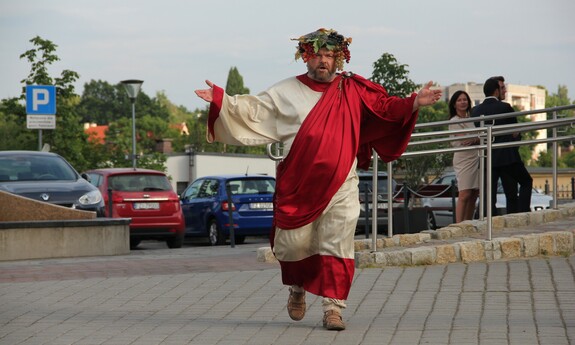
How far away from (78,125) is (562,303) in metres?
26.4

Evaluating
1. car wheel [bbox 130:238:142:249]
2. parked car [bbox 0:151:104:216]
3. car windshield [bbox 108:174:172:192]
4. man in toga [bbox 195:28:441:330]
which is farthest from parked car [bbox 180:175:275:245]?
man in toga [bbox 195:28:441:330]

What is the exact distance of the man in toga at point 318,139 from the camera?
7.92 m

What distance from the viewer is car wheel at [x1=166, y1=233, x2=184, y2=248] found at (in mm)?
21734

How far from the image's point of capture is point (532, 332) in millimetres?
7312

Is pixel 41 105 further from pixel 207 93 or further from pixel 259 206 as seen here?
pixel 207 93

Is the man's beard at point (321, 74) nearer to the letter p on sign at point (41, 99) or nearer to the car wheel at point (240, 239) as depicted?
the car wheel at point (240, 239)

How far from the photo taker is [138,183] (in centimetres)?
2206

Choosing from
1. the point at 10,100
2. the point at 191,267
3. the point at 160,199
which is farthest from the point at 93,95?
the point at 191,267

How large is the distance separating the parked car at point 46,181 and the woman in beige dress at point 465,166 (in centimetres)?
605

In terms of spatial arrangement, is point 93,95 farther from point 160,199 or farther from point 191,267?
point 191,267

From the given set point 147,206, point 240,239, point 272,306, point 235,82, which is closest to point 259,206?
point 240,239

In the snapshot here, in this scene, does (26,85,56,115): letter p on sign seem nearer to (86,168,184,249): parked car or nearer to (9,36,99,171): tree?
(86,168,184,249): parked car

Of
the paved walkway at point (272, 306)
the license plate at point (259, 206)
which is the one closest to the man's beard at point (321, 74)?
the paved walkway at point (272, 306)

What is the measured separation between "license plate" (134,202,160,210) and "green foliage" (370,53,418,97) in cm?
723
